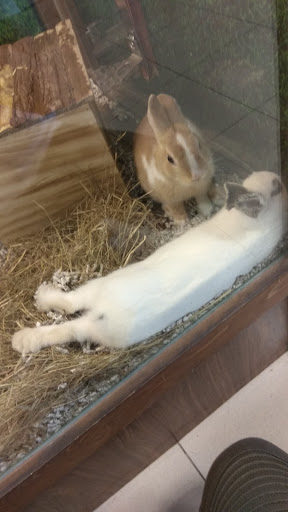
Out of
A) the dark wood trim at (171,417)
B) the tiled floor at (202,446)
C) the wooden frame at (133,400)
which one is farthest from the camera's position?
the tiled floor at (202,446)

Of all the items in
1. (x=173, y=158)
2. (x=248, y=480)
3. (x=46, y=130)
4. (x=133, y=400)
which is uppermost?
(x=46, y=130)

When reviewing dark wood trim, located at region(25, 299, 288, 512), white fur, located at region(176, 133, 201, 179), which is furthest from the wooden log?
dark wood trim, located at region(25, 299, 288, 512)

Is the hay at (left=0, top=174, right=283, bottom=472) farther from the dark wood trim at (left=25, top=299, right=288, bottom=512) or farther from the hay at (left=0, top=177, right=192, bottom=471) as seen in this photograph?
the dark wood trim at (left=25, top=299, right=288, bottom=512)

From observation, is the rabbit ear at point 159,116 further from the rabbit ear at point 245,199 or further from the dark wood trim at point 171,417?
the dark wood trim at point 171,417

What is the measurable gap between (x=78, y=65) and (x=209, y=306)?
0.65m

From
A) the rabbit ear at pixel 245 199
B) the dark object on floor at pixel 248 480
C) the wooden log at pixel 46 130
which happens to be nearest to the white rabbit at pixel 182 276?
the rabbit ear at pixel 245 199

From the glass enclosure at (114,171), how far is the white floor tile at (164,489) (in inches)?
15.7

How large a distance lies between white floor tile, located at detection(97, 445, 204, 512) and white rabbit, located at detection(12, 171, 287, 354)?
48 centimetres

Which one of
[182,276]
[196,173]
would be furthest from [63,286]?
[196,173]

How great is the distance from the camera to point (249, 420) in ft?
4.33

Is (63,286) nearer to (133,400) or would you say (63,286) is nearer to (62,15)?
(133,400)

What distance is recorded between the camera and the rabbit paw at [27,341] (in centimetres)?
112

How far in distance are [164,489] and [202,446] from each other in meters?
0.16

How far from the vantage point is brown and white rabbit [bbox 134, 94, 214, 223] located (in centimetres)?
110
